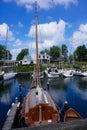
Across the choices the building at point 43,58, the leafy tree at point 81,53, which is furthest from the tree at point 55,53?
the leafy tree at point 81,53

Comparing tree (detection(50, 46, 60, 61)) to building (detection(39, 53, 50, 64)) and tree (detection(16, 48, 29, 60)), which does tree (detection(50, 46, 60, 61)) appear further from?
tree (detection(16, 48, 29, 60))

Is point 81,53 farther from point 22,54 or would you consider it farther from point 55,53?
point 22,54

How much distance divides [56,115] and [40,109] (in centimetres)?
146

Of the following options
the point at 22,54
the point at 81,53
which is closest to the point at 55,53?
the point at 22,54

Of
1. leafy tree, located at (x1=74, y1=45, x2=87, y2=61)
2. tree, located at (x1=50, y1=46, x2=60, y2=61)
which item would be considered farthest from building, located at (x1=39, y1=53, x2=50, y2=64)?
leafy tree, located at (x1=74, y1=45, x2=87, y2=61)

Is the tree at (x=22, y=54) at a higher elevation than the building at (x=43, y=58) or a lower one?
higher

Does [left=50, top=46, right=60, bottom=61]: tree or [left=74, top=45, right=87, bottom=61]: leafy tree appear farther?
[left=50, top=46, right=60, bottom=61]: tree

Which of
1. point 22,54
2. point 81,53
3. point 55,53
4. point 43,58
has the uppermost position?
point 55,53

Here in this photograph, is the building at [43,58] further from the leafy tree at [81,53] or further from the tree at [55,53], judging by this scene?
the leafy tree at [81,53]

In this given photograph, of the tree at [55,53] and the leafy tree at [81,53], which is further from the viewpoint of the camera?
the tree at [55,53]

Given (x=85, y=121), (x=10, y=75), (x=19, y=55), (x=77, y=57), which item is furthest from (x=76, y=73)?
(x=19, y=55)

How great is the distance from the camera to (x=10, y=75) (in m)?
76.2

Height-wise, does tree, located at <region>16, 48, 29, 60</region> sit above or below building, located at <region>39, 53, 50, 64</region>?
above

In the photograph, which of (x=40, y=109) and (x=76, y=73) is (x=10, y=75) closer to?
(x=76, y=73)
